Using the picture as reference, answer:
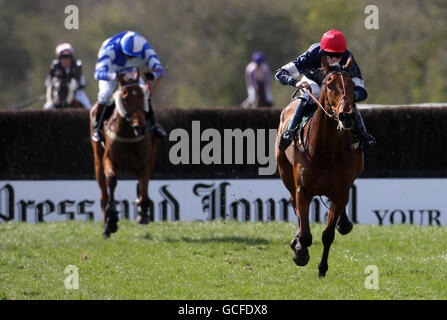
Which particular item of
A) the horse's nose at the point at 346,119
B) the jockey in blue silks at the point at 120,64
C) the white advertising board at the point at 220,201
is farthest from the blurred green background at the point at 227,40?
the horse's nose at the point at 346,119

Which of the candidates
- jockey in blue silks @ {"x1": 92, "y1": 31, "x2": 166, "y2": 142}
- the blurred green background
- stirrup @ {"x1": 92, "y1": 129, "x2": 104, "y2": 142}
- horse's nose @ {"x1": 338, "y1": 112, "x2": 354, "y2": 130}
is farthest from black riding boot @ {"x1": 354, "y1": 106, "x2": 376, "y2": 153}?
the blurred green background

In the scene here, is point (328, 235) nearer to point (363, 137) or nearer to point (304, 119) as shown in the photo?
point (363, 137)

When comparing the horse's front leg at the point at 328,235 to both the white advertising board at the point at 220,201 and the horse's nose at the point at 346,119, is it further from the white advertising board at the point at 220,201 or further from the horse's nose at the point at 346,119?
the white advertising board at the point at 220,201

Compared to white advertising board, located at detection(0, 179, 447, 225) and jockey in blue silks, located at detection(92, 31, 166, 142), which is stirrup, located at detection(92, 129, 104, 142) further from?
white advertising board, located at detection(0, 179, 447, 225)

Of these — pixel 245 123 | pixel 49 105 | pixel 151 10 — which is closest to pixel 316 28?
pixel 151 10

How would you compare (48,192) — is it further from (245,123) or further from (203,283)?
(203,283)

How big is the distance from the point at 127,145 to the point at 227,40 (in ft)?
127

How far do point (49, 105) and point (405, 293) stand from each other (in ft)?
33.3

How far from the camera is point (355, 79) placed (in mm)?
7680

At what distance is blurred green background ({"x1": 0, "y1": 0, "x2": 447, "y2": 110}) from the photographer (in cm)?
3697

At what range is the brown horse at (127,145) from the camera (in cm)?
1044

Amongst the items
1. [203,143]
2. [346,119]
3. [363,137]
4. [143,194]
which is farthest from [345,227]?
[203,143]

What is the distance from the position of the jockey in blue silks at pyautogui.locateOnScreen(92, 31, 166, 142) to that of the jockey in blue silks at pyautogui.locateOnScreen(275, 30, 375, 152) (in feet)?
9.39

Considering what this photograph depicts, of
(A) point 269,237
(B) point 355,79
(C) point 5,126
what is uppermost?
(B) point 355,79
